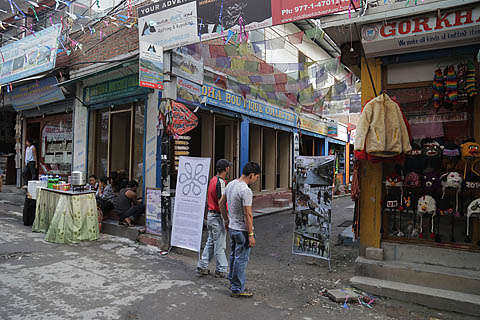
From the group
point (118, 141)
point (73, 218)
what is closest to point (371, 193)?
point (73, 218)

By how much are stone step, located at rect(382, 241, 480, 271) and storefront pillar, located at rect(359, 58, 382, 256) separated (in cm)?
24

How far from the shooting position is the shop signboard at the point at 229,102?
790 centimetres

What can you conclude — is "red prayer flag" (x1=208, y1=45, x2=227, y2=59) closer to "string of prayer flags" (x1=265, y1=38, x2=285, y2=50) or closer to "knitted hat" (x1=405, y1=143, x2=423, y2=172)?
"string of prayer flags" (x1=265, y1=38, x2=285, y2=50)

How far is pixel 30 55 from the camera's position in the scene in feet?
35.0

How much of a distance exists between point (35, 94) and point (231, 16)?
871 centimetres

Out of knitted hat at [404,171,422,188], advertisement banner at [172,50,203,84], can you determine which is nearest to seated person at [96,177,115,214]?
advertisement banner at [172,50,203,84]

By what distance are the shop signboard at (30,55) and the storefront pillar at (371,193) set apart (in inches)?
358

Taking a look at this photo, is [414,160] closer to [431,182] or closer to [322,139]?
[431,182]

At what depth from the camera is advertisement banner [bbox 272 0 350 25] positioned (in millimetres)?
4965

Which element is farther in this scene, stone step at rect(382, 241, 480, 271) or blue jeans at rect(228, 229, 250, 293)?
stone step at rect(382, 241, 480, 271)

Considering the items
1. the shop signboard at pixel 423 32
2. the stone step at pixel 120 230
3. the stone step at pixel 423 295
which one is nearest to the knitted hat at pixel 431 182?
the stone step at pixel 423 295

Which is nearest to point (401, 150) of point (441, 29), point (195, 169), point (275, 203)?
point (441, 29)

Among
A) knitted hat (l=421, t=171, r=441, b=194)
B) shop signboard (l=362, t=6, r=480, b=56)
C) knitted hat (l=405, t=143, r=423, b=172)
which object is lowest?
knitted hat (l=421, t=171, r=441, b=194)

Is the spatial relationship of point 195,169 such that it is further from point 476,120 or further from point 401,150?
point 476,120
